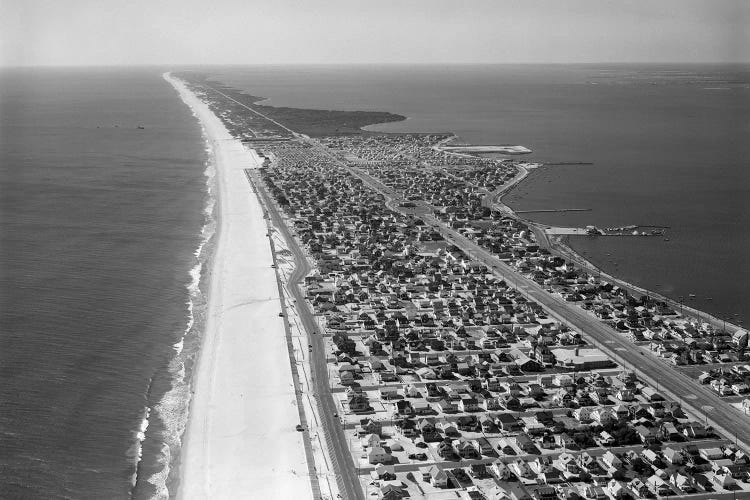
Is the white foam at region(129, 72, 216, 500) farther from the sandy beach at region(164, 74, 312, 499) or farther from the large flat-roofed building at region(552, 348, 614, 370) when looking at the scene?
the large flat-roofed building at region(552, 348, 614, 370)

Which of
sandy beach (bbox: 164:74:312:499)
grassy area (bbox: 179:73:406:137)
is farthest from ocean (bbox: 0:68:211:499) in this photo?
grassy area (bbox: 179:73:406:137)

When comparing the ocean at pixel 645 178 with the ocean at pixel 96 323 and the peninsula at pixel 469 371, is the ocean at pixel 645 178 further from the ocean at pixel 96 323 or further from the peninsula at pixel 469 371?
the ocean at pixel 96 323

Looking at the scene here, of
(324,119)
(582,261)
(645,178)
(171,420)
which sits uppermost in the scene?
(324,119)

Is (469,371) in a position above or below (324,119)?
below

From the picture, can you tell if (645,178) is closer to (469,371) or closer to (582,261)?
(582,261)

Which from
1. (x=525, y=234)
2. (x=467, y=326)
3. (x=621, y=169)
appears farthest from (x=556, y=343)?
(x=621, y=169)

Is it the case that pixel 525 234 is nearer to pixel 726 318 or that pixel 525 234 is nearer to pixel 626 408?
pixel 726 318

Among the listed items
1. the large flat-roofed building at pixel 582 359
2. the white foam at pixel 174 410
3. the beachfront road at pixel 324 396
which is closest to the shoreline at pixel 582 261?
the large flat-roofed building at pixel 582 359

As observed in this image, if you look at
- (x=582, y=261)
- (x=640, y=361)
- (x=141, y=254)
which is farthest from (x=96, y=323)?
(x=582, y=261)
